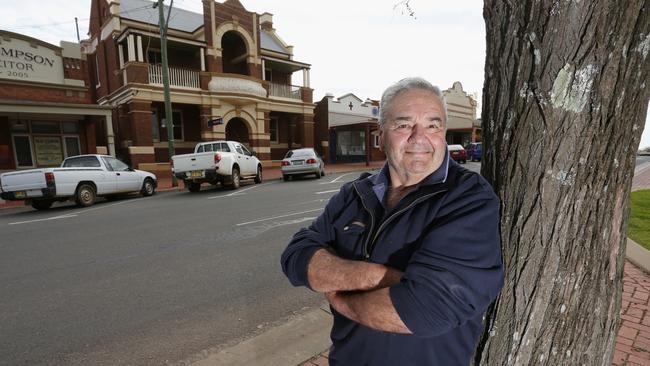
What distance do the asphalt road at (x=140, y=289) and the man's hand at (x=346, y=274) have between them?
6.06 ft

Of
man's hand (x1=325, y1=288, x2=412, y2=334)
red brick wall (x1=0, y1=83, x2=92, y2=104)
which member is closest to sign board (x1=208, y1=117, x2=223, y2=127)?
red brick wall (x1=0, y1=83, x2=92, y2=104)

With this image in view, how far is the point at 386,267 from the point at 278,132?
→ 2535cm

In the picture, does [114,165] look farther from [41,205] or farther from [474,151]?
[474,151]

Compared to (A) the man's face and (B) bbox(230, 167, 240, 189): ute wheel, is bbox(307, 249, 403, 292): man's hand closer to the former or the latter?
(A) the man's face

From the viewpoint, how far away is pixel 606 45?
4.28 feet

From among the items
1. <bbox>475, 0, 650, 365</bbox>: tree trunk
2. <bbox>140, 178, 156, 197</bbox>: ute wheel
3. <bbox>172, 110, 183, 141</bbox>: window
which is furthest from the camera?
<bbox>172, 110, 183, 141</bbox>: window

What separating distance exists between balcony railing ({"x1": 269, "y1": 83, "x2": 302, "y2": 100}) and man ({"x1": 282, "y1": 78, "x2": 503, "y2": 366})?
23.3 m

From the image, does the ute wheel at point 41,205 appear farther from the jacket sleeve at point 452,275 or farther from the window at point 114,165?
the jacket sleeve at point 452,275

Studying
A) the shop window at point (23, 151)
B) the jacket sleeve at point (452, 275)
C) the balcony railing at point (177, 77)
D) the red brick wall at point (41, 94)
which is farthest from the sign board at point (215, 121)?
the jacket sleeve at point (452, 275)

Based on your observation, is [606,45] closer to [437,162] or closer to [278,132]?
[437,162]

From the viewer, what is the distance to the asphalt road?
3014 millimetres

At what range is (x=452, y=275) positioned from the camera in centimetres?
121

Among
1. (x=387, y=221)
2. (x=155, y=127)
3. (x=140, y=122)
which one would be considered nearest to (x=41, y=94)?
(x=140, y=122)

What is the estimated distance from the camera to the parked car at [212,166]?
1267 centimetres
